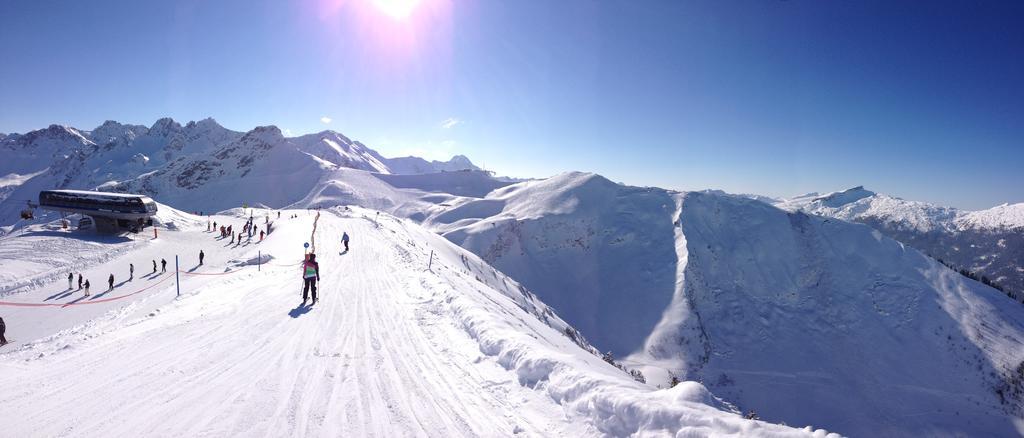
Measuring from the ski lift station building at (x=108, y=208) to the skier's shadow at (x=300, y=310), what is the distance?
39.7 metres

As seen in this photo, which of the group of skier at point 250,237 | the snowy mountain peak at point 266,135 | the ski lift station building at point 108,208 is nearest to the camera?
the group of skier at point 250,237

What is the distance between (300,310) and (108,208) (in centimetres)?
4346

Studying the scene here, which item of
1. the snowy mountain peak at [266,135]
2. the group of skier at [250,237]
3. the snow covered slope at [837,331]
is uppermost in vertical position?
the snowy mountain peak at [266,135]

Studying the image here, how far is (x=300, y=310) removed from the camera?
13.5 m

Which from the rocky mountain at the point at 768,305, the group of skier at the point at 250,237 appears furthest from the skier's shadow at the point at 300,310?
the rocky mountain at the point at 768,305

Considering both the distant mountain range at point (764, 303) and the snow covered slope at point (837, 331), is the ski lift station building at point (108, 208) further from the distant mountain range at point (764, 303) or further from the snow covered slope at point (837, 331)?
the snow covered slope at point (837, 331)

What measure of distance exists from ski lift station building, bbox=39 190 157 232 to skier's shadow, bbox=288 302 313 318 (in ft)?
130

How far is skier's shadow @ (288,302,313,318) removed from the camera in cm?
1297

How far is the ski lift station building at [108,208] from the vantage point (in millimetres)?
40344

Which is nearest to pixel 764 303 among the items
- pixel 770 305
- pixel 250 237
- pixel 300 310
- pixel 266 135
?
pixel 770 305

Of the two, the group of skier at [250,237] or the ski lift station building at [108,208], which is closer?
the group of skier at [250,237]

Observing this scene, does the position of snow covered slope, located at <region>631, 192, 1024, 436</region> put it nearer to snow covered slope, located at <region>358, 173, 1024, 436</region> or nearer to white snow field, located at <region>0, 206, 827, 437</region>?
snow covered slope, located at <region>358, 173, 1024, 436</region>

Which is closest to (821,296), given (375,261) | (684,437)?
(375,261)

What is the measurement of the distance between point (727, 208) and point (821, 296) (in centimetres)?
2786
